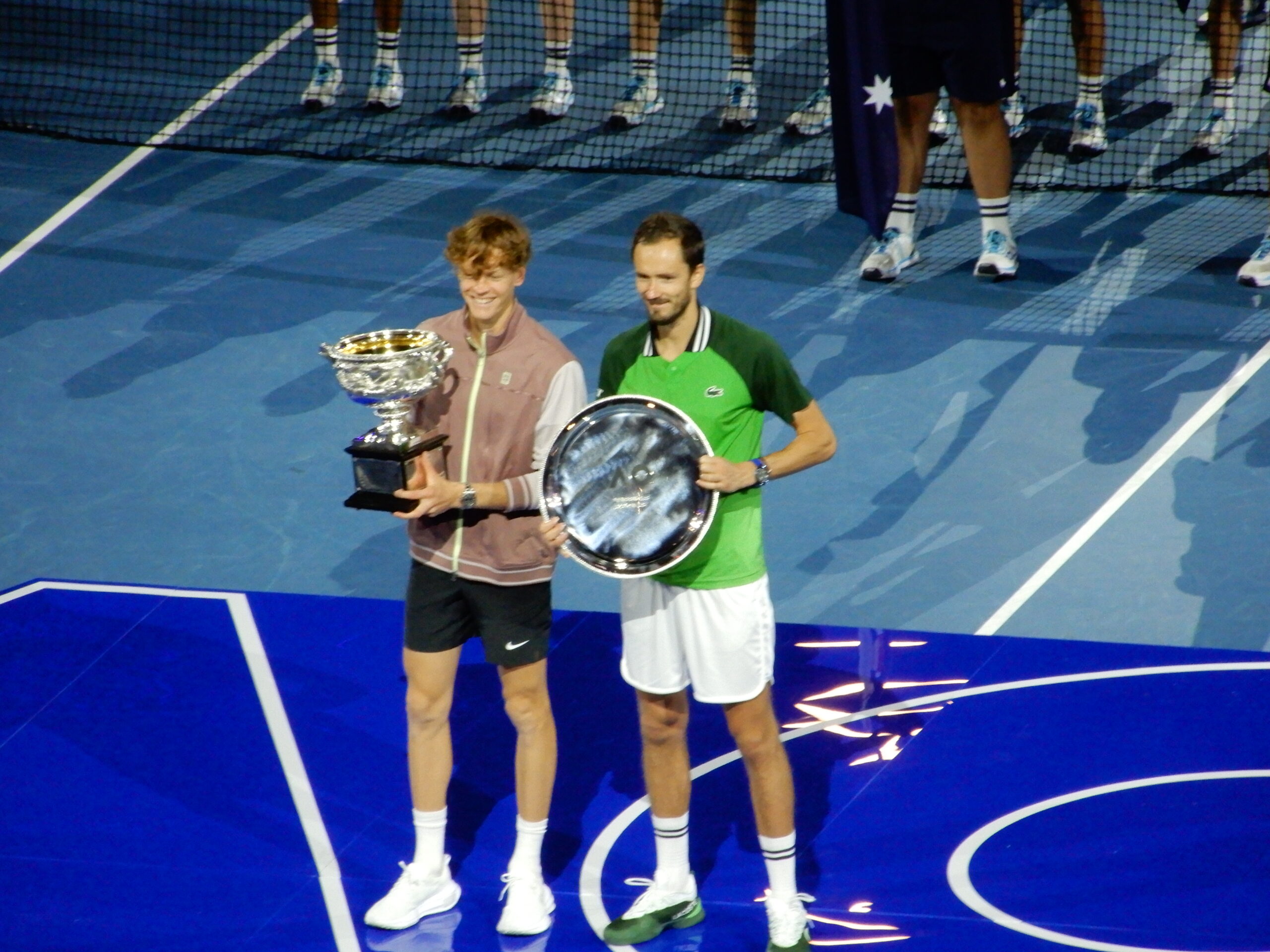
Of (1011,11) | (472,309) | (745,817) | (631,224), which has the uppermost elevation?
(1011,11)

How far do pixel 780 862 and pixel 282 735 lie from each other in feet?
6.55

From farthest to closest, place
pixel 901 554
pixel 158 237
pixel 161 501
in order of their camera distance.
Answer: pixel 158 237
pixel 161 501
pixel 901 554

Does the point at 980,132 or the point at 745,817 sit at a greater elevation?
the point at 980,132

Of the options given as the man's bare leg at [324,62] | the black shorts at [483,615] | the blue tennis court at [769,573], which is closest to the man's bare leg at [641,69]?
the blue tennis court at [769,573]

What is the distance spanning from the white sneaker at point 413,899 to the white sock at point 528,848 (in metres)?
0.21

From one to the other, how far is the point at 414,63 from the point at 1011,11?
5604 mm

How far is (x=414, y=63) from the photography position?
13.2m

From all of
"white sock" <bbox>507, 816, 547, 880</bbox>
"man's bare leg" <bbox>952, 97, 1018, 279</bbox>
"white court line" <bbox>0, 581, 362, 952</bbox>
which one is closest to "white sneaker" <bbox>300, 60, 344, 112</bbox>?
"man's bare leg" <bbox>952, 97, 1018, 279</bbox>

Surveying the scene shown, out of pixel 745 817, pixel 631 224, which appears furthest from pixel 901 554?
pixel 631 224

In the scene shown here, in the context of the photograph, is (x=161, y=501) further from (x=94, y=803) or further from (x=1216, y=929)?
(x=1216, y=929)

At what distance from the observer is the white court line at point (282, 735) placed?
4.95 m

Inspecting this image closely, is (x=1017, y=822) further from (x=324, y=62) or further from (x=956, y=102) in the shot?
(x=324, y=62)

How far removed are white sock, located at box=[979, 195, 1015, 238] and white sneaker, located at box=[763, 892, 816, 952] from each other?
5.49 metres

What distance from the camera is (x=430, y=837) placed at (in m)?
4.89
